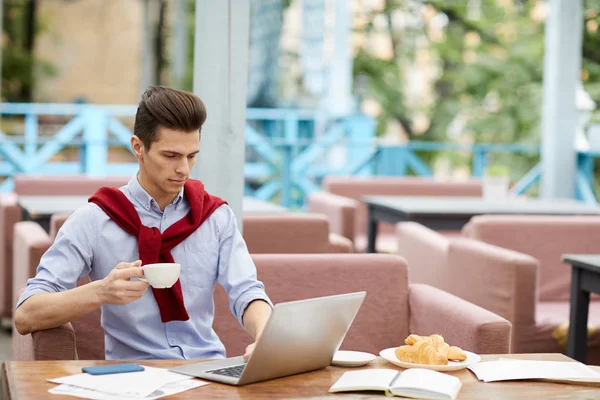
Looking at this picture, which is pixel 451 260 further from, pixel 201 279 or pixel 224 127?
pixel 201 279

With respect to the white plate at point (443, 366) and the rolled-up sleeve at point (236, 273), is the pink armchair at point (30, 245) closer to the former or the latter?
the rolled-up sleeve at point (236, 273)

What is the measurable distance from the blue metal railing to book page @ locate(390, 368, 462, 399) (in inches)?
229

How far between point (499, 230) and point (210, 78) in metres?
1.70

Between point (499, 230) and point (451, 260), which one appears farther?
point (499, 230)

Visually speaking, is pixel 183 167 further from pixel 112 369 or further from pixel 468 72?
pixel 468 72

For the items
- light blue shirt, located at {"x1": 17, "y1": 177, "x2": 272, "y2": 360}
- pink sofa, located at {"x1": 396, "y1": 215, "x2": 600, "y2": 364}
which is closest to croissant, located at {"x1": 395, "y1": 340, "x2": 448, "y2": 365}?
light blue shirt, located at {"x1": 17, "y1": 177, "x2": 272, "y2": 360}

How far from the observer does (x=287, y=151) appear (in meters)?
8.14

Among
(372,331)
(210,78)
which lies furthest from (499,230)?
(210,78)

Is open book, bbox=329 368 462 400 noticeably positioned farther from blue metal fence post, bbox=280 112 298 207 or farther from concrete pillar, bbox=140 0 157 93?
concrete pillar, bbox=140 0 157 93

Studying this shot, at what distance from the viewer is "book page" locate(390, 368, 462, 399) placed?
176 cm

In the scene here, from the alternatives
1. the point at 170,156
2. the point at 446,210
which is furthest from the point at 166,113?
the point at 446,210

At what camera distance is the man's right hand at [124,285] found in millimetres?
1997

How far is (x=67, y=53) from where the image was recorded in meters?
16.6

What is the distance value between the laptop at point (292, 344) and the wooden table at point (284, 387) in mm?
24
